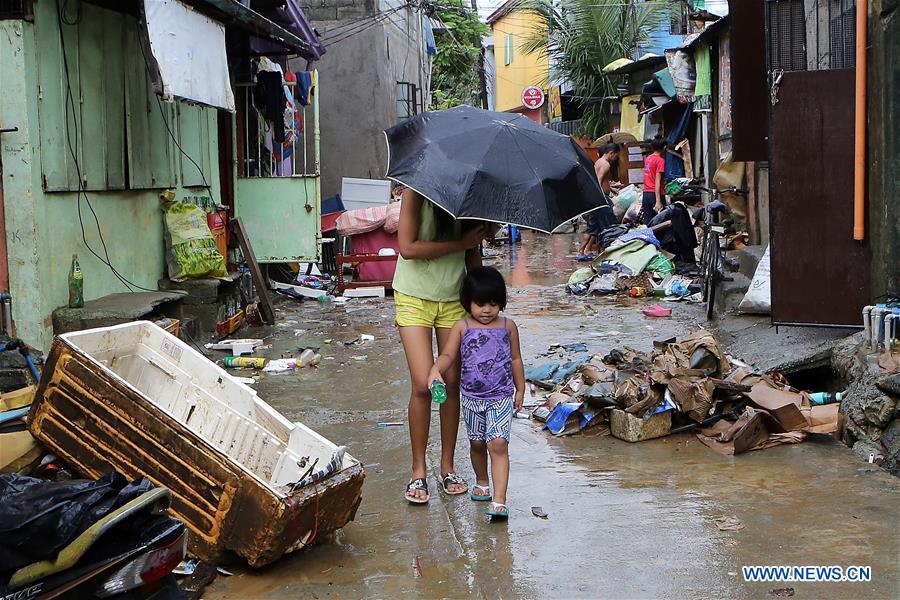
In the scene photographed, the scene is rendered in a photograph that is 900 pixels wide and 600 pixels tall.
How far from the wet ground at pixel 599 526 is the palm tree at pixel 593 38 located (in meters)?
22.7

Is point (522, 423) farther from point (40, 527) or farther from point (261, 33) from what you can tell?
point (261, 33)

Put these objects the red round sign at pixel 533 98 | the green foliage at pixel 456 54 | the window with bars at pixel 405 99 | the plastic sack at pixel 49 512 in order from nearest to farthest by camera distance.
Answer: the plastic sack at pixel 49 512, the window with bars at pixel 405 99, the green foliage at pixel 456 54, the red round sign at pixel 533 98

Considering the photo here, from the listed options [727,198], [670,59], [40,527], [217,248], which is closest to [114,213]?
[217,248]

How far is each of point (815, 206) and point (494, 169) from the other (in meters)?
3.62

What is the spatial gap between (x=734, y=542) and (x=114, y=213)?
622 centimetres

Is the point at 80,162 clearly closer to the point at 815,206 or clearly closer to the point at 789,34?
the point at 815,206

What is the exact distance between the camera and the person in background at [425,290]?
462 centimetres

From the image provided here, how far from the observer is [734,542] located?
162 inches

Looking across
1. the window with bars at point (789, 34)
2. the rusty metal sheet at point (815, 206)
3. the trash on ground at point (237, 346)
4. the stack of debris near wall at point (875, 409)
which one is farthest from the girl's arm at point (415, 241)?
the trash on ground at point (237, 346)

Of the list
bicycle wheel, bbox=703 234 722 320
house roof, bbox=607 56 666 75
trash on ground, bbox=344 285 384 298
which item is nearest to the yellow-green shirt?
bicycle wheel, bbox=703 234 722 320

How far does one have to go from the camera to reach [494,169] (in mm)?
4332

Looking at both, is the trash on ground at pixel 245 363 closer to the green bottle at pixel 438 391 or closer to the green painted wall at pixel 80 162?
the green painted wall at pixel 80 162

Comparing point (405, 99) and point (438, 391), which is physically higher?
point (405, 99)

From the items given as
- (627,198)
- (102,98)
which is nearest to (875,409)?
(102,98)
